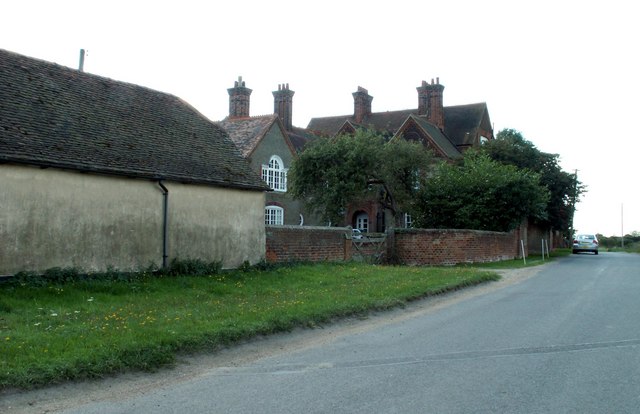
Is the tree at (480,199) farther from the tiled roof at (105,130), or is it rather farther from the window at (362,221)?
the tiled roof at (105,130)

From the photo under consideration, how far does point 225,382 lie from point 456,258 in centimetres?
2162

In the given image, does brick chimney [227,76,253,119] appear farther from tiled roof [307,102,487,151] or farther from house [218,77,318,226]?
tiled roof [307,102,487,151]

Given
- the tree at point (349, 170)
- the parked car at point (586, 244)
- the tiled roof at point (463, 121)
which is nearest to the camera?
the tree at point (349, 170)

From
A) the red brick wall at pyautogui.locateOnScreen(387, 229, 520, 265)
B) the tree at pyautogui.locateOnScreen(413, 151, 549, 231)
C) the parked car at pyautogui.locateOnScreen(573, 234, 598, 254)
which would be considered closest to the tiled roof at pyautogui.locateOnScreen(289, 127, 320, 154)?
the tree at pyautogui.locateOnScreen(413, 151, 549, 231)

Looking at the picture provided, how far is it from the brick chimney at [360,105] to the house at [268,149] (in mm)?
17763

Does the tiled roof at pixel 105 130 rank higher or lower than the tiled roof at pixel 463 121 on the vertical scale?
lower

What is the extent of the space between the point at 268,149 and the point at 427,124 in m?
18.9

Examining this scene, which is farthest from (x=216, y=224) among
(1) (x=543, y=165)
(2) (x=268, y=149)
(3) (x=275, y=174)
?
(1) (x=543, y=165)

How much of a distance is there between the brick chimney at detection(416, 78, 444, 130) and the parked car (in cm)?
1514

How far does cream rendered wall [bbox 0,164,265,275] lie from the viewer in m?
12.6

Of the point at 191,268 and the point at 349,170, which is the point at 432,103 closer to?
the point at 349,170

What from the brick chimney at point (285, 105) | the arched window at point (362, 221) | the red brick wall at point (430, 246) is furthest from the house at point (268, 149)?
the red brick wall at point (430, 246)

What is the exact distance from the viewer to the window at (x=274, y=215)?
36.1 metres

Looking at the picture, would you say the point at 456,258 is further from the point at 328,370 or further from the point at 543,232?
the point at 543,232
